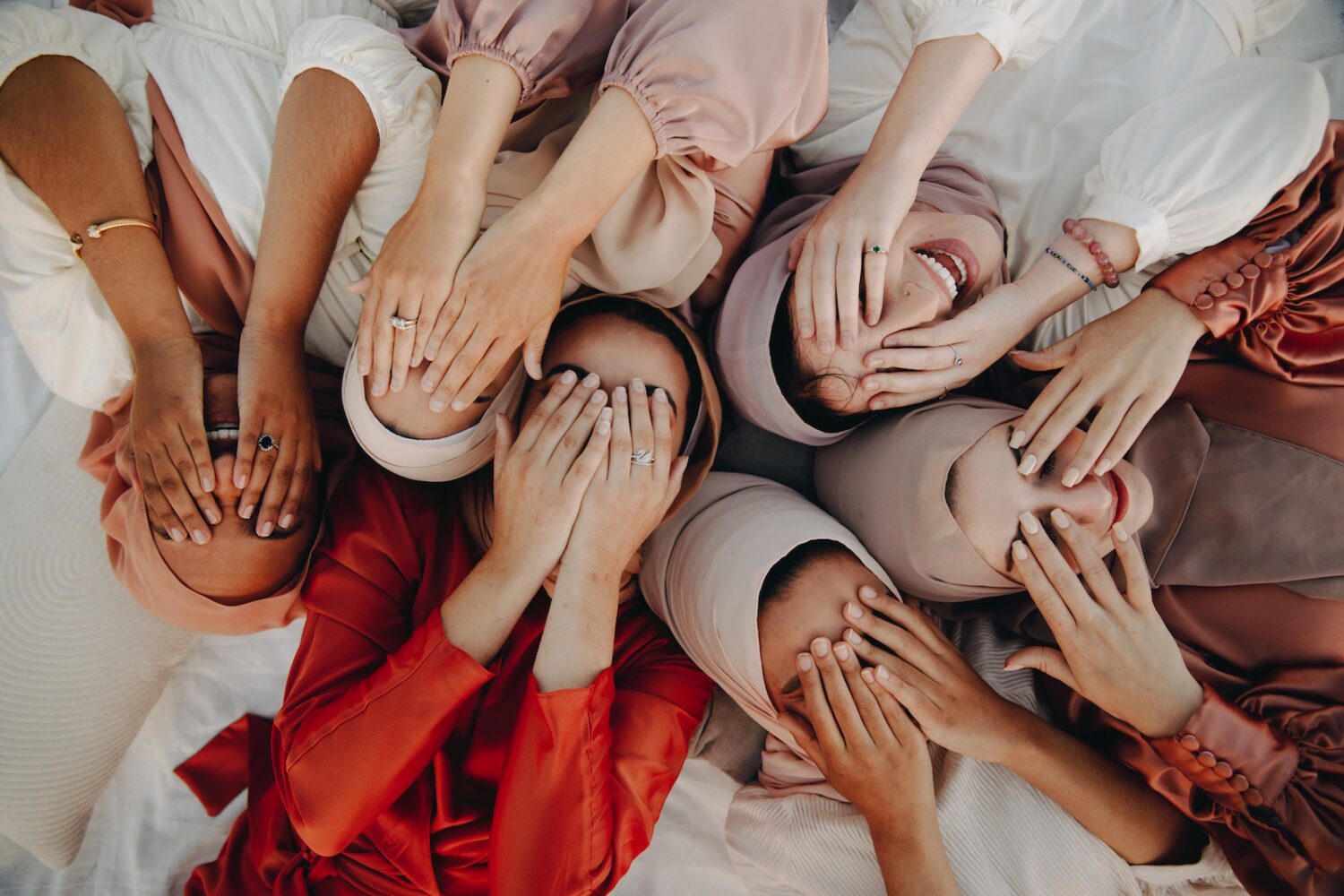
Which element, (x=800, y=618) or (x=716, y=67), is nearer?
(x=716, y=67)

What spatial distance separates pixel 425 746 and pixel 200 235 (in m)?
0.79

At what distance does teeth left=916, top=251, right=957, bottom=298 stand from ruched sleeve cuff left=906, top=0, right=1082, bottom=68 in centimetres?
31

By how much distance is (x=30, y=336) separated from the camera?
1.09 m

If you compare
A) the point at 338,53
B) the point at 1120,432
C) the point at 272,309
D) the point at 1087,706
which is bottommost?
the point at 1087,706

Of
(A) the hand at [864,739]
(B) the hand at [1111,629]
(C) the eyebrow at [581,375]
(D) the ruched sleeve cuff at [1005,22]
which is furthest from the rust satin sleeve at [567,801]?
(D) the ruched sleeve cuff at [1005,22]

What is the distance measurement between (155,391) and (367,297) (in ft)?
1.03

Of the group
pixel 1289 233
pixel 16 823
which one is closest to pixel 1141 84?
pixel 1289 233

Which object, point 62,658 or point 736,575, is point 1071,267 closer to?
point 736,575

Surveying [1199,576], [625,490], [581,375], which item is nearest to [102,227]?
[581,375]

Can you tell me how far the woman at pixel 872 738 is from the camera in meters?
1.04

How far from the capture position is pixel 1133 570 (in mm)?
1032

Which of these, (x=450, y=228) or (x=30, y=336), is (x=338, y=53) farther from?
(x=30, y=336)

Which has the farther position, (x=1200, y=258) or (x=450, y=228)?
(x=1200, y=258)

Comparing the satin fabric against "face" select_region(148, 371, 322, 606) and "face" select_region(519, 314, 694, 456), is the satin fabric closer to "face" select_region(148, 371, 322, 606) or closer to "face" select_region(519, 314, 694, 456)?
"face" select_region(148, 371, 322, 606)
